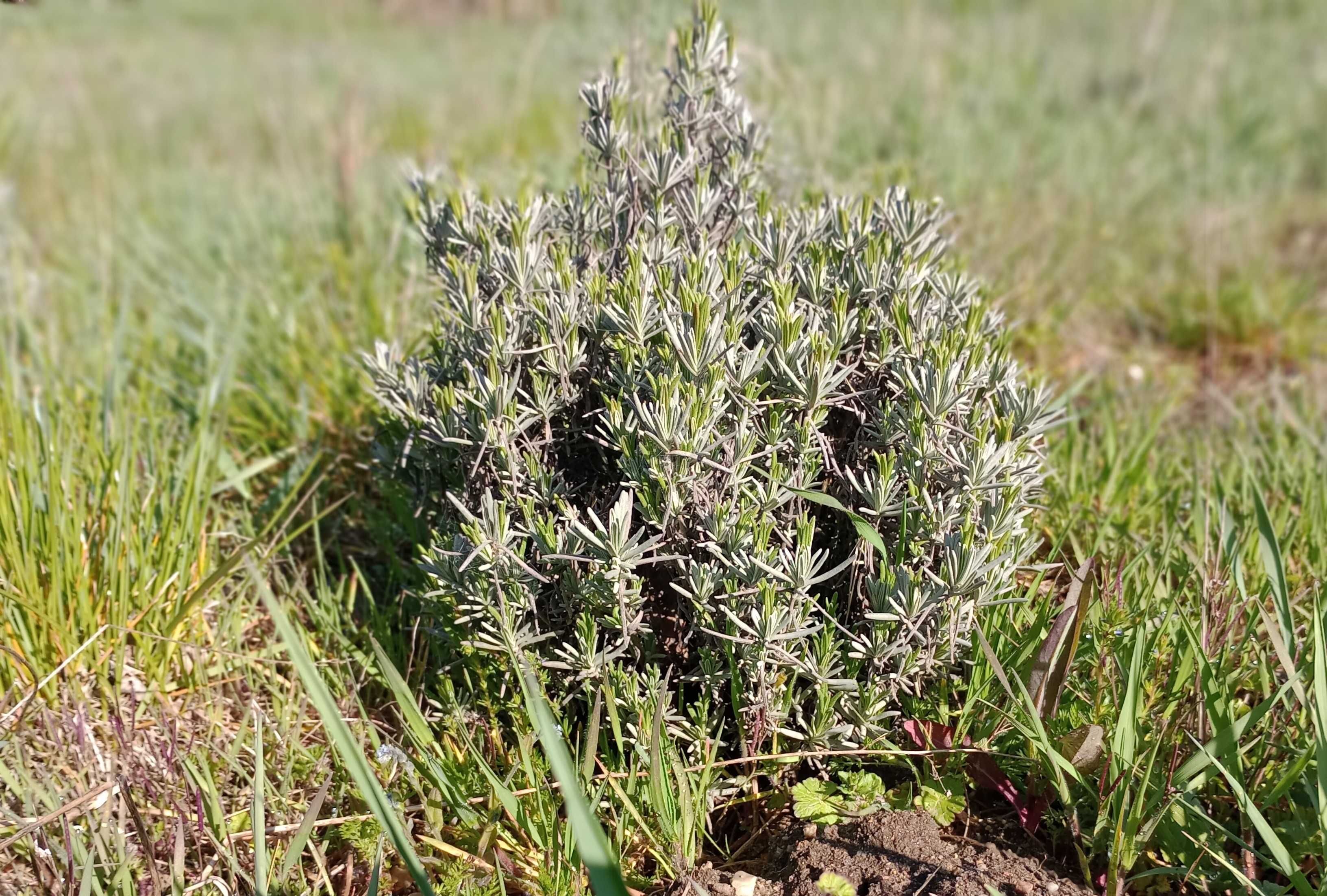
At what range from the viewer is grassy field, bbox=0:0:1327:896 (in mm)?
1574

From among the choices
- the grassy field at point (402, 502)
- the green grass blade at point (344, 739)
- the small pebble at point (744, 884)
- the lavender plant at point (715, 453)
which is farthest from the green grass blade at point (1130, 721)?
the green grass blade at point (344, 739)

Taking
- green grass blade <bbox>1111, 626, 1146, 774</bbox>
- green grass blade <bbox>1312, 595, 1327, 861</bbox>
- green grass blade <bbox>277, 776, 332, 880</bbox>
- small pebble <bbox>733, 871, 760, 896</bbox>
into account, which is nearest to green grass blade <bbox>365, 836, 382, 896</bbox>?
green grass blade <bbox>277, 776, 332, 880</bbox>

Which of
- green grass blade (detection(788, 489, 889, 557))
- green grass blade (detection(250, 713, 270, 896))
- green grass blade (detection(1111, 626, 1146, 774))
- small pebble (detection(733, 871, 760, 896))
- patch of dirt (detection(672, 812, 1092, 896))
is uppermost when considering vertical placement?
green grass blade (detection(788, 489, 889, 557))

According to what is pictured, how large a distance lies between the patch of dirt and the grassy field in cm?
8

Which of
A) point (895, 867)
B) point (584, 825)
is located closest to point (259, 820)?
point (584, 825)

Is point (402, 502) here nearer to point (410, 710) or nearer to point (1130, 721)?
point (410, 710)

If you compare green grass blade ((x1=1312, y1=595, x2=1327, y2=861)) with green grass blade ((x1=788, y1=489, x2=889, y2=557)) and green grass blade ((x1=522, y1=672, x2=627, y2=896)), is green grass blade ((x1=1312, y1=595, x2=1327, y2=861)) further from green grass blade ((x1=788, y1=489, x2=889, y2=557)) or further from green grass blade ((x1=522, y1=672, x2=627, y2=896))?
green grass blade ((x1=522, y1=672, x2=627, y2=896))

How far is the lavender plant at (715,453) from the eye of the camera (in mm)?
1559

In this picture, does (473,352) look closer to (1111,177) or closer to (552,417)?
(552,417)

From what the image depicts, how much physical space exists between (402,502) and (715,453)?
0.87m

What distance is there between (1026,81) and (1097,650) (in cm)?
556

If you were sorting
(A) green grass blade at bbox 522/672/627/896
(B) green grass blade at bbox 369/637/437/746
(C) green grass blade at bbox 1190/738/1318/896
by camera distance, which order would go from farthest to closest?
(B) green grass blade at bbox 369/637/437/746 < (C) green grass blade at bbox 1190/738/1318/896 < (A) green grass blade at bbox 522/672/627/896

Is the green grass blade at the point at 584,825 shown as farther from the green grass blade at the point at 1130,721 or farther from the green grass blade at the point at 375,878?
the green grass blade at the point at 1130,721

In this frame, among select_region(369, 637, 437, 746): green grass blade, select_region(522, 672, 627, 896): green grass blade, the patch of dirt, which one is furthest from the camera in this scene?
select_region(369, 637, 437, 746): green grass blade
